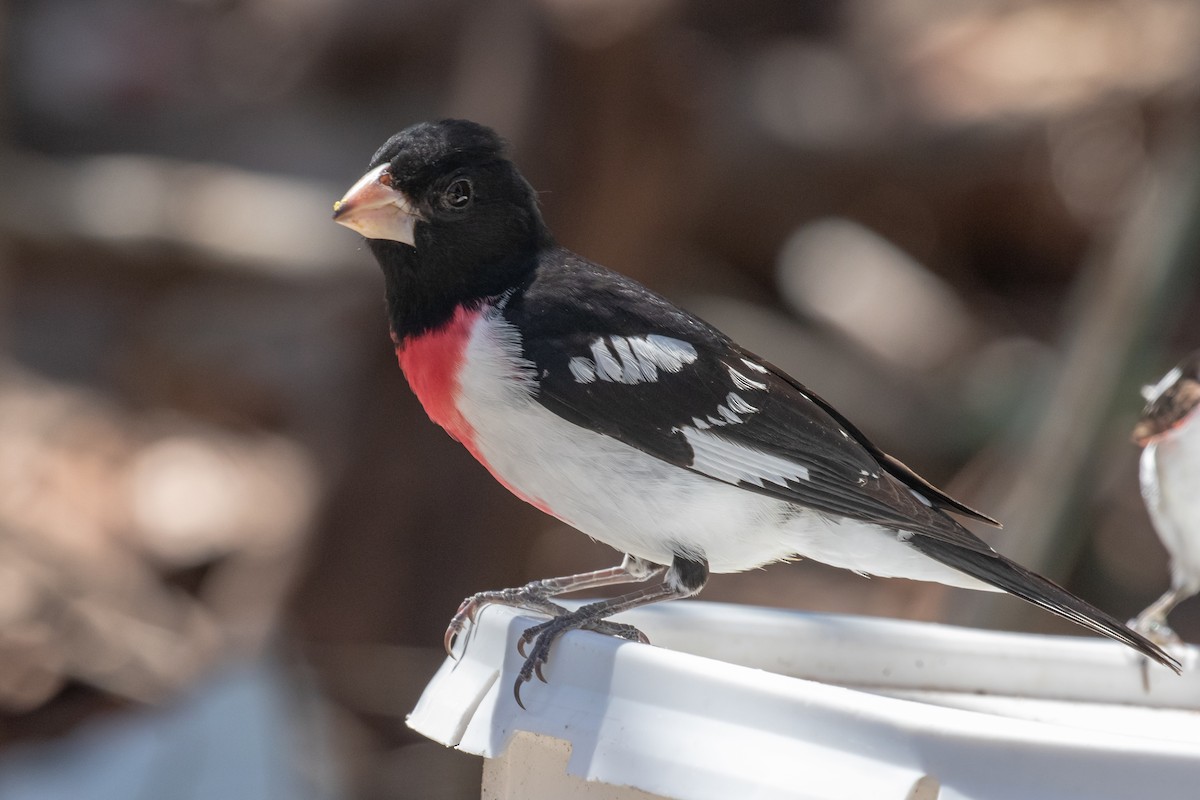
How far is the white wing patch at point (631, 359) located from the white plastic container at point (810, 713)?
42cm

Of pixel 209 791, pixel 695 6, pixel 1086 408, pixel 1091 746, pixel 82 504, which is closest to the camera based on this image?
pixel 1091 746

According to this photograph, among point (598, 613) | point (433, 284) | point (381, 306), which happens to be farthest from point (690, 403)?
point (381, 306)

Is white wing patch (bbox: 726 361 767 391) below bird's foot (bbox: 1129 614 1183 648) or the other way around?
the other way around

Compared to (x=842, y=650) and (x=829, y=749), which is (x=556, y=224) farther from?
(x=829, y=749)

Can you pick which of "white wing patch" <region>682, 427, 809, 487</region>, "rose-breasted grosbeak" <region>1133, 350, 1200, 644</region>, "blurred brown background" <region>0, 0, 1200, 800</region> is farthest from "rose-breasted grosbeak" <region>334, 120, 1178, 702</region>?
"blurred brown background" <region>0, 0, 1200, 800</region>

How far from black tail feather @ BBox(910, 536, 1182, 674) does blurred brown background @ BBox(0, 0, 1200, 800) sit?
2.13 m

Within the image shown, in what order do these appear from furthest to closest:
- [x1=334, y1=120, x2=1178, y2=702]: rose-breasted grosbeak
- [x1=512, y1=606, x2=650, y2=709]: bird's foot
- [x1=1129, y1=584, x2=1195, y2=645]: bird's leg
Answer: [x1=1129, y1=584, x2=1195, y2=645]: bird's leg < [x1=334, y1=120, x2=1178, y2=702]: rose-breasted grosbeak < [x1=512, y1=606, x2=650, y2=709]: bird's foot

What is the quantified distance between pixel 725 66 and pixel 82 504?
4269 mm

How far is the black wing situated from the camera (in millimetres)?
2391

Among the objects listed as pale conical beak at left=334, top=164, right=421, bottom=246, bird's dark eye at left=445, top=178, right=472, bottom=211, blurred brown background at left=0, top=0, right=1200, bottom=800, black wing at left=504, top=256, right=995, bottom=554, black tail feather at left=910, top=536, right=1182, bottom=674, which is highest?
bird's dark eye at left=445, top=178, right=472, bottom=211

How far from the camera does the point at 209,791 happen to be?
16.6ft

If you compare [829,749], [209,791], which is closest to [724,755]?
[829,749]

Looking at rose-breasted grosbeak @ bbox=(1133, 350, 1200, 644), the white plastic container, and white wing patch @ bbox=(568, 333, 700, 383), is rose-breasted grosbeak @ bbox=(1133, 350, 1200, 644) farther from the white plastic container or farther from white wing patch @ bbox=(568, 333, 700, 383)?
white wing patch @ bbox=(568, 333, 700, 383)

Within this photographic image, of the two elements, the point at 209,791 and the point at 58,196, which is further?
the point at 58,196
